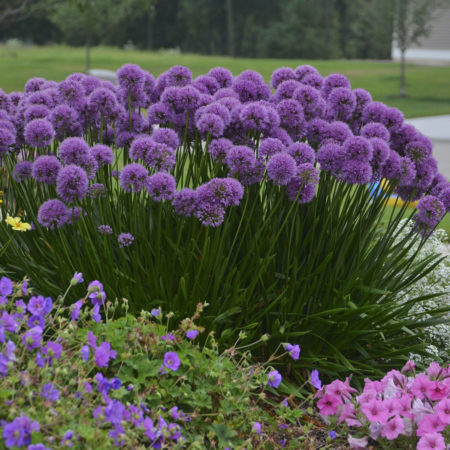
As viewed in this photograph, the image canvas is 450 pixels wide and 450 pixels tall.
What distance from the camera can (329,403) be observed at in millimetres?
3037

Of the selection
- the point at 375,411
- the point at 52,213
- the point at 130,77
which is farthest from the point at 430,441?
the point at 130,77

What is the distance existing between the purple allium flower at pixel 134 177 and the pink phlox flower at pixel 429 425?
1504 mm

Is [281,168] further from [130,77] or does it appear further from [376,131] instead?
[130,77]

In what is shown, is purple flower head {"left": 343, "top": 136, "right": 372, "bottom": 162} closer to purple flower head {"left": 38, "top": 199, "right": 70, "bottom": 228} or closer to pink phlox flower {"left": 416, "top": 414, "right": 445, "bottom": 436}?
pink phlox flower {"left": 416, "top": 414, "right": 445, "bottom": 436}

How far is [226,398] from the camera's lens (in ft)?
8.60

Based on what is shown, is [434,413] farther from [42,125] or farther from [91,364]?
[42,125]

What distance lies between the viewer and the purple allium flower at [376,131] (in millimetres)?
3391

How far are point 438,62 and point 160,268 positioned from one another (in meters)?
31.3

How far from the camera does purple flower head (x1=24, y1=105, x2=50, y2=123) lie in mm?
3506

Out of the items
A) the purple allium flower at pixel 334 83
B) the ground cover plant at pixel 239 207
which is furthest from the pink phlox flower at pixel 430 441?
the purple allium flower at pixel 334 83

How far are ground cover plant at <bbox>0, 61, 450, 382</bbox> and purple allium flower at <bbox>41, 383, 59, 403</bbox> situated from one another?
0.96m

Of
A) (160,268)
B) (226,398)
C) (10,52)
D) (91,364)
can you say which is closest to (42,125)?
(160,268)

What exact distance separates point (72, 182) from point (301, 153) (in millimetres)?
1026

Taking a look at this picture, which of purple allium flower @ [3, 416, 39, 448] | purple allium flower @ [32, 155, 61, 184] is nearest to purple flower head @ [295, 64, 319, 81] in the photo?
purple allium flower @ [32, 155, 61, 184]
